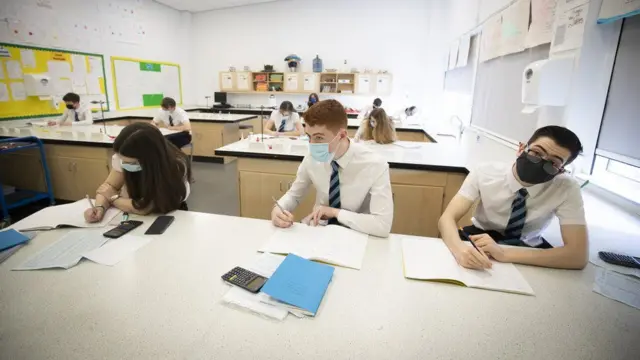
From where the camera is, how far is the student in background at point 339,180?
137 cm

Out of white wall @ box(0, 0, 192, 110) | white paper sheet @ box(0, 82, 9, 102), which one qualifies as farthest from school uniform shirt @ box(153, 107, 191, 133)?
white paper sheet @ box(0, 82, 9, 102)

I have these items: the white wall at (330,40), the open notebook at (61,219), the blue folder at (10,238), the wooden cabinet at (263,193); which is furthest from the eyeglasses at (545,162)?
the white wall at (330,40)

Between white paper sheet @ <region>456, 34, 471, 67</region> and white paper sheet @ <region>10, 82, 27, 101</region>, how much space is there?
5.77m

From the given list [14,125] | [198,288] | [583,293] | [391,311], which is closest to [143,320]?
[198,288]

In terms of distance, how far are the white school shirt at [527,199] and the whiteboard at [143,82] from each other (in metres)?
6.19

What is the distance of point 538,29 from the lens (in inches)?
80.3

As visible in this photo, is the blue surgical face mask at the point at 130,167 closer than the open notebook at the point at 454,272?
No

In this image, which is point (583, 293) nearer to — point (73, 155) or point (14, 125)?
point (73, 155)

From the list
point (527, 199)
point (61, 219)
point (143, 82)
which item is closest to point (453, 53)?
point (527, 199)

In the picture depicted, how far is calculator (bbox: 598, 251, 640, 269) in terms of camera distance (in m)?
1.12

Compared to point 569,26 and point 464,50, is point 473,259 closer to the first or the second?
point 569,26

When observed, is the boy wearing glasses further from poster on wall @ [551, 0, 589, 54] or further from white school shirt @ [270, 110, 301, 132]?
white school shirt @ [270, 110, 301, 132]

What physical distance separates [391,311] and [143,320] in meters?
0.66

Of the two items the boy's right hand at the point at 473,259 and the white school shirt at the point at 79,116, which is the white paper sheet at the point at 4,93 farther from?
the boy's right hand at the point at 473,259
